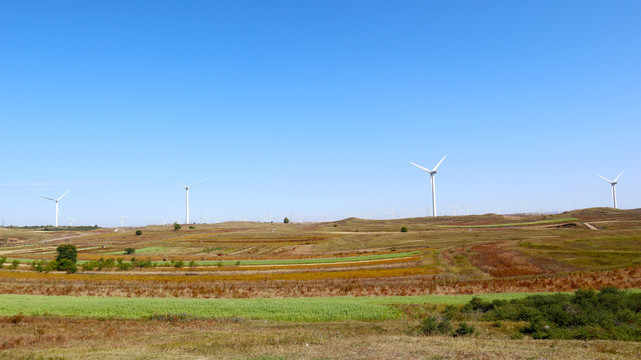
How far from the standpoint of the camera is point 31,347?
2231 cm

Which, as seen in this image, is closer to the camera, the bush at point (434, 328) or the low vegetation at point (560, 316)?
the low vegetation at point (560, 316)

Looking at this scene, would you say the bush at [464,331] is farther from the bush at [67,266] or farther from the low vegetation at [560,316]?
the bush at [67,266]

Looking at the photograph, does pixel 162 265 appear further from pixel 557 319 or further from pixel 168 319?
pixel 557 319

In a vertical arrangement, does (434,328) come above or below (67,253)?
below

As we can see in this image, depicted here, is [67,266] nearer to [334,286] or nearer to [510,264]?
[334,286]

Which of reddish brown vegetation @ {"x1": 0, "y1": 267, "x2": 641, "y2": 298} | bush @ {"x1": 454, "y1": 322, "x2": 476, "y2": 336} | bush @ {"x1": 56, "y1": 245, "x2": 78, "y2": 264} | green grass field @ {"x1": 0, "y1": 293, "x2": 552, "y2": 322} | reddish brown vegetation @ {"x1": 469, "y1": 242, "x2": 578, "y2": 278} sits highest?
bush @ {"x1": 56, "y1": 245, "x2": 78, "y2": 264}

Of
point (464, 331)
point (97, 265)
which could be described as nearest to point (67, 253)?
point (97, 265)

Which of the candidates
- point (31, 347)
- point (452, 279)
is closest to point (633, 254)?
point (452, 279)

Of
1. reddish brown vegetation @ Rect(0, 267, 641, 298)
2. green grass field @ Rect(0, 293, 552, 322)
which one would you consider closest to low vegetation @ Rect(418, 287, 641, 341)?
green grass field @ Rect(0, 293, 552, 322)

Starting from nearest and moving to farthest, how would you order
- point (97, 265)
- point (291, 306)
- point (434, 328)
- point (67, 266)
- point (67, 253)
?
point (434, 328)
point (291, 306)
point (67, 266)
point (97, 265)
point (67, 253)

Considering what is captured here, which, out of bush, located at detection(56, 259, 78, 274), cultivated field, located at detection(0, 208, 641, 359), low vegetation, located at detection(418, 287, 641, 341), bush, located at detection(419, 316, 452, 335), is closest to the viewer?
cultivated field, located at detection(0, 208, 641, 359)

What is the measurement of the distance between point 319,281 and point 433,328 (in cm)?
2859

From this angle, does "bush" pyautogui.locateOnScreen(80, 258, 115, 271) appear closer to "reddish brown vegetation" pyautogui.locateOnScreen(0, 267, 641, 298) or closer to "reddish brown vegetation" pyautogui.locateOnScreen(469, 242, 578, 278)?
"reddish brown vegetation" pyautogui.locateOnScreen(0, 267, 641, 298)

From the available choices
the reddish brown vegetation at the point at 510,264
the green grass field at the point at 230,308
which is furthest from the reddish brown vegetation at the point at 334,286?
the green grass field at the point at 230,308
